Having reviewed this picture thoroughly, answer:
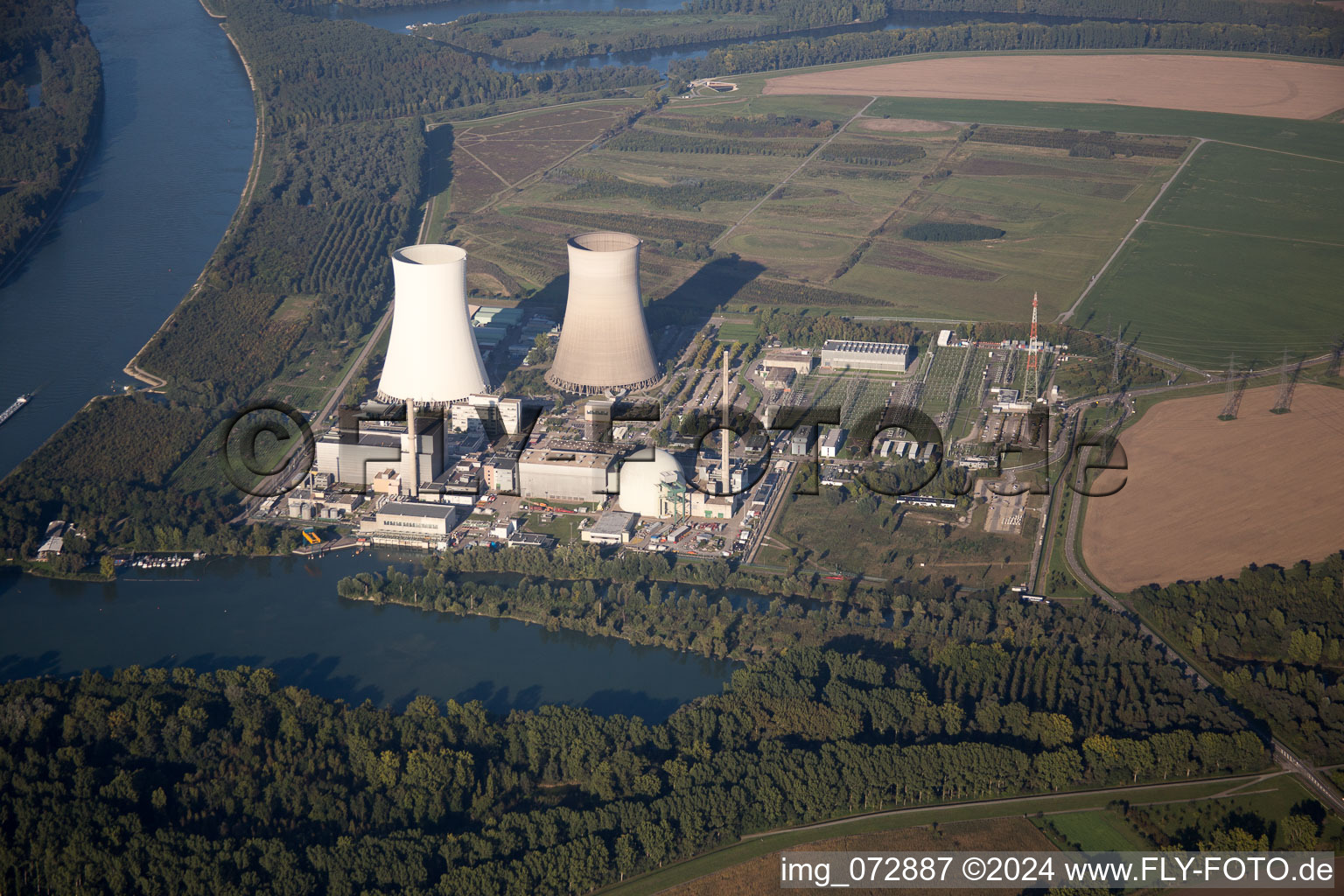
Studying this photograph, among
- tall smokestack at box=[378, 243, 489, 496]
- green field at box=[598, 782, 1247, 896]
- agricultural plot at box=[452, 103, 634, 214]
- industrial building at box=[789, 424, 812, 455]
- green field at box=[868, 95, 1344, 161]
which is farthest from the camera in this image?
green field at box=[868, 95, 1344, 161]

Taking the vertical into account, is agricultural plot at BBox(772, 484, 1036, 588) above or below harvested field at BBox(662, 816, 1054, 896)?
above

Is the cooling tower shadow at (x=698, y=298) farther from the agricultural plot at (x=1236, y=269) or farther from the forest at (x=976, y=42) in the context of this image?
the forest at (x=976, y=42)

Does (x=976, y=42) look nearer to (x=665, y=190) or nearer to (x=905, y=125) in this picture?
(x=905, y=125)

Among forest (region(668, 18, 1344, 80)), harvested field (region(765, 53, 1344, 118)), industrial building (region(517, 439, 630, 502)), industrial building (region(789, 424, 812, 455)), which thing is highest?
forest (region(668, 18, 1344, 80))

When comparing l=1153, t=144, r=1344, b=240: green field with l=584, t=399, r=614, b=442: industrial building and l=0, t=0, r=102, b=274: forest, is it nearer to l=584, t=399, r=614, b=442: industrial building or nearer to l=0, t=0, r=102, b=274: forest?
l=584, t=399, r=614, b=442: industrial building

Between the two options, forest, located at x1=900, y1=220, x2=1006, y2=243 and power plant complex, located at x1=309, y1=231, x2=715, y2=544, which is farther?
forest, located at x1=900, y1=220, x2=1006, y2=243

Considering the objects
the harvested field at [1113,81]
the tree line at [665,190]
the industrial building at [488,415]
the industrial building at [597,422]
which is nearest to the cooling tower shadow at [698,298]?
the industrial building at [597,422]

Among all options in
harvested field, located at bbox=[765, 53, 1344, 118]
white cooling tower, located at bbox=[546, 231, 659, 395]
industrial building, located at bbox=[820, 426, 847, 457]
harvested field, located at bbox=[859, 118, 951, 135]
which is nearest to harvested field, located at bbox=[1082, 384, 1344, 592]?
industrial building, located at bbox=[820, 426, 847, 457]
